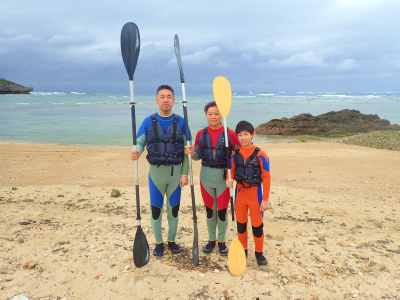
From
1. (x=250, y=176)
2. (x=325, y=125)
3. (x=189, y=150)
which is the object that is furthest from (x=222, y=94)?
(x=325, y=125)

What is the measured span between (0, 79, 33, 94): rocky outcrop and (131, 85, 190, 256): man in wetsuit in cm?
9513

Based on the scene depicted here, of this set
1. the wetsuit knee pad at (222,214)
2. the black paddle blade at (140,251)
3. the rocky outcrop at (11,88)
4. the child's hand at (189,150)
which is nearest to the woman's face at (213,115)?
the child's hand at (189,150)

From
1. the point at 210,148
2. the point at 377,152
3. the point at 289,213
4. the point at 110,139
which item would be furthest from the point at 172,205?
the point at 110,139

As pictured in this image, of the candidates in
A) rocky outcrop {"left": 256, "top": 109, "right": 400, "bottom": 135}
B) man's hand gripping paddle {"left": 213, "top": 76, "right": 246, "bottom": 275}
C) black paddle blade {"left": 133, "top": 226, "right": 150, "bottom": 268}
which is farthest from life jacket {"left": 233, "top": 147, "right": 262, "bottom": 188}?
rocky outcrop {"left": 256, "top": 109, "right": 400, "bottom": 135}

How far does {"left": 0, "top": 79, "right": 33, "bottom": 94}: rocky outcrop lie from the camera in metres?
80.8

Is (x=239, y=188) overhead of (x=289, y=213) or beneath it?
overhead

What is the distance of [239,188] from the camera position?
3822 mm

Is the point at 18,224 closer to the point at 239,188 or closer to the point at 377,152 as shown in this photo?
the point at 239,188

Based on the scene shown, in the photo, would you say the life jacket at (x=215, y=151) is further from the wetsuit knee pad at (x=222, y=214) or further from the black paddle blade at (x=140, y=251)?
the black paddle blade at (x=140, y=251)

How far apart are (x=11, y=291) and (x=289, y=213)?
4.84m

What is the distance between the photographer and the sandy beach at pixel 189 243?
353 cm

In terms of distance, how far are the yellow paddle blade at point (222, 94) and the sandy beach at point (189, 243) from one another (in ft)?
7.15

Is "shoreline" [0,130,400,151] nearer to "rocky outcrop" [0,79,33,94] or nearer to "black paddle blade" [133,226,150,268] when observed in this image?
"black paddle blade" [133,226,150,268]

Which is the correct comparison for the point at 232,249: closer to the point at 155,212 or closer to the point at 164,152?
the point at 155,212
